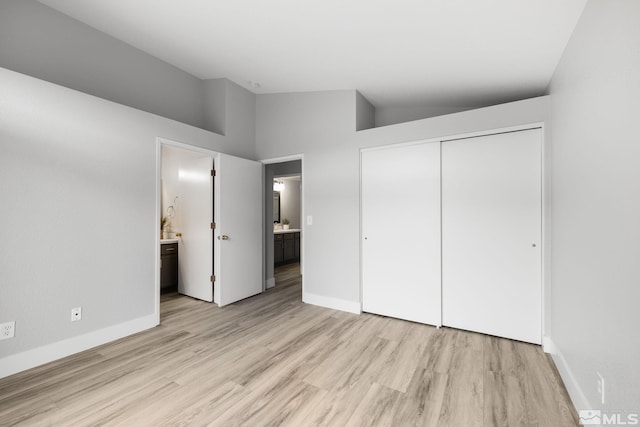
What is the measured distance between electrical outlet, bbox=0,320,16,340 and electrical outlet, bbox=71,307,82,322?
335 millimetres

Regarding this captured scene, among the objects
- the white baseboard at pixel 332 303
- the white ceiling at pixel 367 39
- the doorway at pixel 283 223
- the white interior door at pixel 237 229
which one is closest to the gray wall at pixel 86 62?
the white ceiling at pixel 367 39

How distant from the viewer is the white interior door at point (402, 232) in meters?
2.92

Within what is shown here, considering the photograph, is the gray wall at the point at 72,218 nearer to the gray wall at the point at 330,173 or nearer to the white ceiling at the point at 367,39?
the white ceiling at the point at 367,39

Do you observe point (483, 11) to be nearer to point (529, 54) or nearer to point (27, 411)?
point (529, 54)

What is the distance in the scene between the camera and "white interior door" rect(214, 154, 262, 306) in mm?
3490

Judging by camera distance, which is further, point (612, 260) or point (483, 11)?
point (483, 11)

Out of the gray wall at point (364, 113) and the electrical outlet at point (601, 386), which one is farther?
the gray wall at point (364, 113)

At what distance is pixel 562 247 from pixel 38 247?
4.06 m

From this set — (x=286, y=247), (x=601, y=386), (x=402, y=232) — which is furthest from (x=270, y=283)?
(x=601, y=386)

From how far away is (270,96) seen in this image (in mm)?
4020

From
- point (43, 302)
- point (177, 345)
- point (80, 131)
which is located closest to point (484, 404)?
point (177, 345)

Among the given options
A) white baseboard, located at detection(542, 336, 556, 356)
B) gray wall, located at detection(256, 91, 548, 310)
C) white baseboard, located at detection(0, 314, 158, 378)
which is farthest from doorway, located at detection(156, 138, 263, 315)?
white baseboard, located at detection(542, 336, 556, 356)

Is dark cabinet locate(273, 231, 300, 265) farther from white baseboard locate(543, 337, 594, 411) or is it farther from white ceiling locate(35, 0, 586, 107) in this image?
white baseboard locate(543, 337, 594, 411)

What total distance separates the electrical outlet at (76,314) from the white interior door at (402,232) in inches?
110
